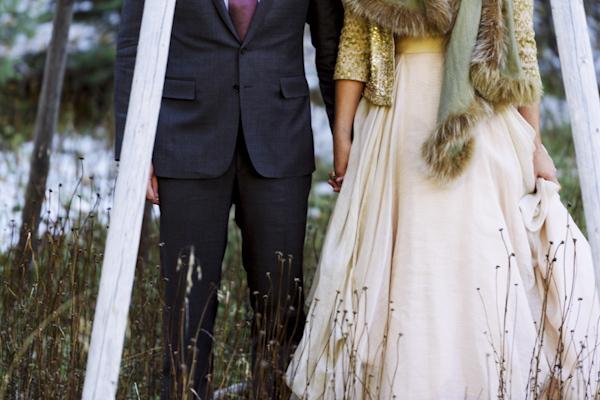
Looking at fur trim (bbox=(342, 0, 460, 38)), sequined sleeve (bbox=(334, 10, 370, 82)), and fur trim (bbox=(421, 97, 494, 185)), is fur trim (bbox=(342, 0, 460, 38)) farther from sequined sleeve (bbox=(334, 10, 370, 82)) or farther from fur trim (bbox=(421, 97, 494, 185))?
fur trim (bbox=(421, 97, 494, 185))

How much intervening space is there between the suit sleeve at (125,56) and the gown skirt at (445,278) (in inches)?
32.9

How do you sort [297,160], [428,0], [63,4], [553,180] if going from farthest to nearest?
[63,4] → [297,160] → [553,180] → [428,0]

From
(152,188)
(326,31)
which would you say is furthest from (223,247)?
(326,31)

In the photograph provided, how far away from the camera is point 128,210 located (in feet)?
5.35

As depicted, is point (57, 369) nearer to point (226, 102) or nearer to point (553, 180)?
point (226, 102)

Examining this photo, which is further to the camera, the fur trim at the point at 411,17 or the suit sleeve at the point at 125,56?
the suit sleeve at the point at 125,56

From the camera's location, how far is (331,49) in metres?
2.25

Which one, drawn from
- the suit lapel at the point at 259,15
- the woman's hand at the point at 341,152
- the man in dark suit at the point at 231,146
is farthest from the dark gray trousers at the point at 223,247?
the suit lapel at the point at 259,15

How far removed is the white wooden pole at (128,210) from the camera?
161 cm

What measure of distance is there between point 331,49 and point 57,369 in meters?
1.51

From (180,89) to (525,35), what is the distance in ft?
3.75

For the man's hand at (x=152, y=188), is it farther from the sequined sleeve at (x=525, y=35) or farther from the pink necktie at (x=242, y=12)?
the sequined sleeve at (x=525, y=35)

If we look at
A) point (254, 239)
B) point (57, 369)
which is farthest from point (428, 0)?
point (57, 369)

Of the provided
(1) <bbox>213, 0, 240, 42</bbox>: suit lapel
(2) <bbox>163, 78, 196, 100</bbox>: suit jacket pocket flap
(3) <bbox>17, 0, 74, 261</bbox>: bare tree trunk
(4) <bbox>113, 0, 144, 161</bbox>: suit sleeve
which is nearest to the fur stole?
(1) <bbox>213, 0, 240, 42</bbox>: suit lapel
